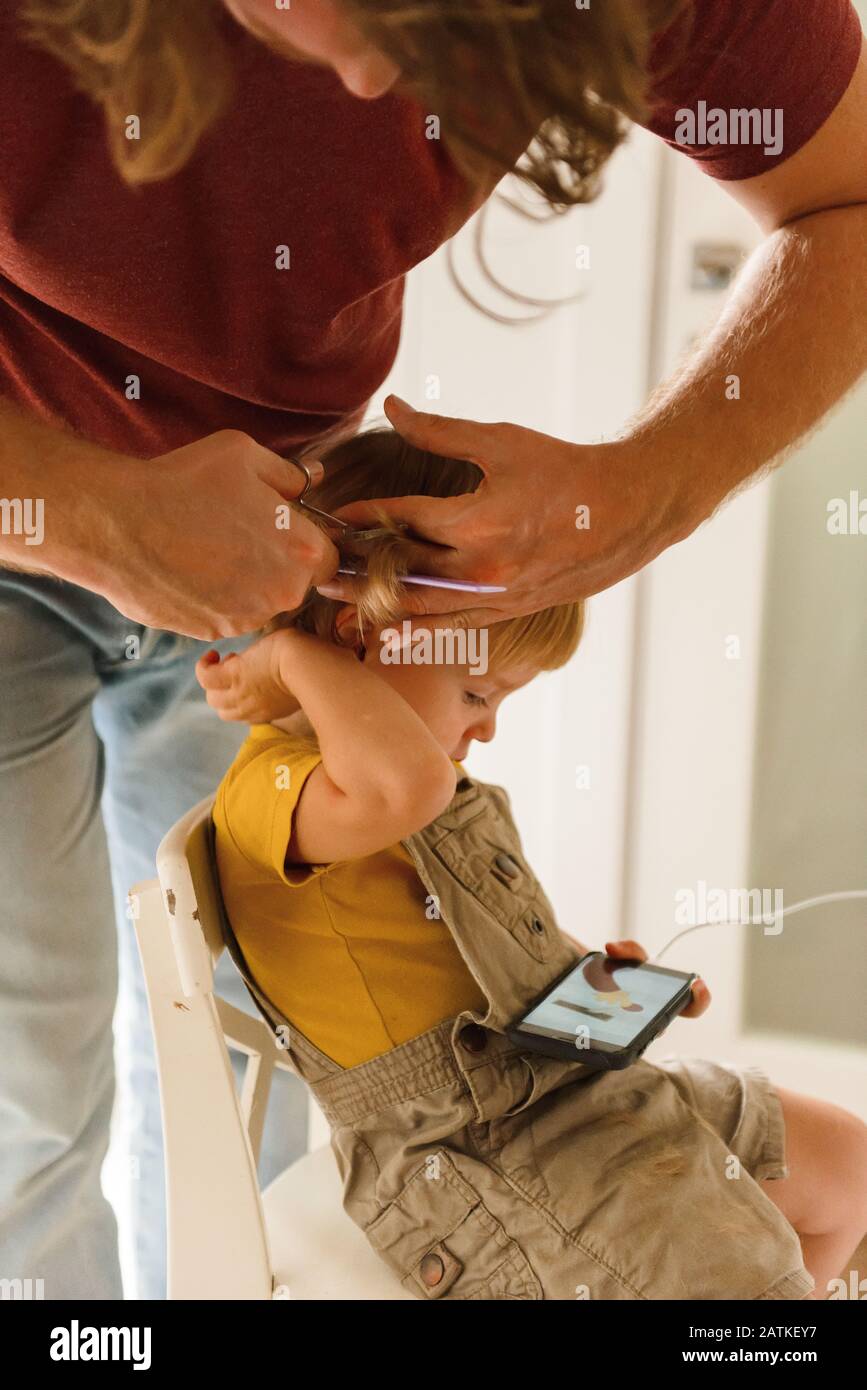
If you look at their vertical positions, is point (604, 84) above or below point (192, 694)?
above

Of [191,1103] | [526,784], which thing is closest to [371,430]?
[191,1103]

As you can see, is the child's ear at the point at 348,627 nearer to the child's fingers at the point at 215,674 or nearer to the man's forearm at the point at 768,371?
the child's fingers at the point at 215,674

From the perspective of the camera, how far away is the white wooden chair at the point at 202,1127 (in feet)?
2.51

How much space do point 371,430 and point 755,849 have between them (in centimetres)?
97

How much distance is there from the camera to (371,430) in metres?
0.90

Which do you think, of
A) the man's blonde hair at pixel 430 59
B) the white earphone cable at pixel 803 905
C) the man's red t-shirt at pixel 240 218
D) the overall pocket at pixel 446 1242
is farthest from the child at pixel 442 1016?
the white earphone cable at pixel 803 905

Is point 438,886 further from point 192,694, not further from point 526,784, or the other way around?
point 526,784

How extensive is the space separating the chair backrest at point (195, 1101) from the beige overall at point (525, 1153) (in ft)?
0.28

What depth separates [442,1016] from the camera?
0.88 meters

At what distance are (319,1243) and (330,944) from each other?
0.22 metres

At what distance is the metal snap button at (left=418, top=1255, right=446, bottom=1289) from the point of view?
81cm

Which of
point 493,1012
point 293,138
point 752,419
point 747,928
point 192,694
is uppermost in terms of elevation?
point 293,138

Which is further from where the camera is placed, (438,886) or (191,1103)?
(438,886)

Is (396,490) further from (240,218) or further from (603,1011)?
(603,1011)
